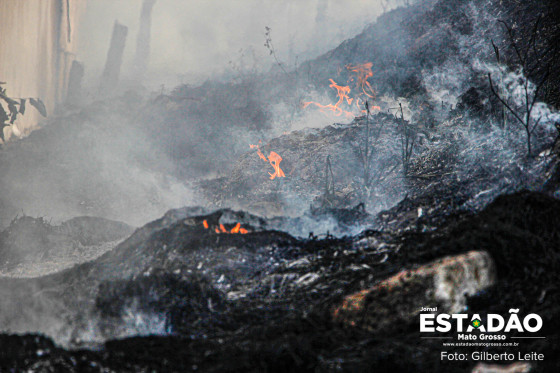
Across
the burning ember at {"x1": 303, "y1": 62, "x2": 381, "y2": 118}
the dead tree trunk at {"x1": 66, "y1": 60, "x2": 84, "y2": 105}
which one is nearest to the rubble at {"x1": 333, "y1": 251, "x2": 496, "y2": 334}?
the burning ember at {"x1": 303, "y1": 62, "x2": 381, "y2": 118}

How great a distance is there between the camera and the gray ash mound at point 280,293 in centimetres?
254

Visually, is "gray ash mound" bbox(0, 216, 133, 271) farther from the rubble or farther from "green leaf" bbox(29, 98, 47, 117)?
"green leaf" bbox(29, 98, 47, 117)

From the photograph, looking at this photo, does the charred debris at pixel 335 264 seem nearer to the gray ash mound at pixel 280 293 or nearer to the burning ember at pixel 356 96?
the gray ash mound at pixel 280 293

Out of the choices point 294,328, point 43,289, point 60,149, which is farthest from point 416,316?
point 60,149

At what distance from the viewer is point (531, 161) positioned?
169 inches

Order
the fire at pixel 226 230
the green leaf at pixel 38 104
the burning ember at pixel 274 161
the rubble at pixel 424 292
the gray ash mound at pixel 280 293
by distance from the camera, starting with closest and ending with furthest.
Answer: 1. the gray ash mound at pixel 280 293
2. the rubble at pixel 424 292
3. the fire at pixel 226 230
4. the burning ember at pixel 274 161
5. the green leaf at pixel 38 104

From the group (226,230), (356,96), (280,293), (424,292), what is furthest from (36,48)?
(424,292)

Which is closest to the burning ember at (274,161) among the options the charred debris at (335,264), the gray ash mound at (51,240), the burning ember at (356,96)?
the charred debris at (335,264)

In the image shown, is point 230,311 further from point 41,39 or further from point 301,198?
point 41,39

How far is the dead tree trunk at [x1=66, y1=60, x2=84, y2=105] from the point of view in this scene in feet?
63.4

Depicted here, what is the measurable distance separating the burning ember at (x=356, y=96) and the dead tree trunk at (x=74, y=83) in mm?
13749

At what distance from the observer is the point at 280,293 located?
11.1 feet

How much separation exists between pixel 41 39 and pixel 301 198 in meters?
12.8

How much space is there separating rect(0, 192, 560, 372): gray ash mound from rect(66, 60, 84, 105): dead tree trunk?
61.7 feet
